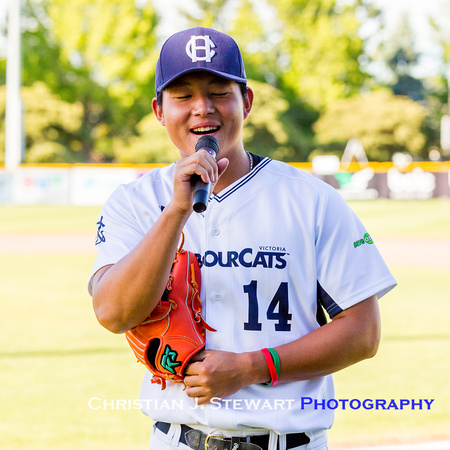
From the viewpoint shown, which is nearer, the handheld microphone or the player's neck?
the handheld microphone

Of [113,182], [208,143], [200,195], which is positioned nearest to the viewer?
[200,195]

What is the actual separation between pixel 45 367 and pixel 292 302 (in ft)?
15.1

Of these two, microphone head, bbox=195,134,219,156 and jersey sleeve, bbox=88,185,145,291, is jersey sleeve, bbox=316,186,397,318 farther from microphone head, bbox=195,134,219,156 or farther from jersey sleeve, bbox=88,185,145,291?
jersey sleeve, bbox=88,185,145,291

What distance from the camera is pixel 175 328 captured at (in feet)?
6.06

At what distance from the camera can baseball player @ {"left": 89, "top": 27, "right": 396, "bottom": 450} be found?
1.80 m

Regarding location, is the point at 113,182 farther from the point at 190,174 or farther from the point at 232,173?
the point at 190,174

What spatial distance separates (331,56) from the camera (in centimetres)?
4497

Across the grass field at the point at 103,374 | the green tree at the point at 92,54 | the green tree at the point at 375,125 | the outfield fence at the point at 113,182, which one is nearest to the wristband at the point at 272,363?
the grass field at the point at 103,374

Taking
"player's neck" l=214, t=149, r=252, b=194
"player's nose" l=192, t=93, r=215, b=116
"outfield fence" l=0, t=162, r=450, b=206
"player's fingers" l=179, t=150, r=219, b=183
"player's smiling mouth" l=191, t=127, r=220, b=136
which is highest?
"outfield fence" l=0, t=162, r=450, b=206

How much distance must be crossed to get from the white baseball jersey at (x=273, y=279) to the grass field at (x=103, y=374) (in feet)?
5.05

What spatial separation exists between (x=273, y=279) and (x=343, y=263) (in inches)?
7.8

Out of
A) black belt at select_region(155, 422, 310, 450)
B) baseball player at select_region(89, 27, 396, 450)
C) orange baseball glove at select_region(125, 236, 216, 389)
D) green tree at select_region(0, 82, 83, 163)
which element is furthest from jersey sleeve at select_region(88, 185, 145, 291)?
green tree at select_region(0, 82, 83, 163)

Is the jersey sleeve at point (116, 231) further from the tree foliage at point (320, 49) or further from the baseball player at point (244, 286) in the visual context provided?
the tree foliage at point (320, 49)

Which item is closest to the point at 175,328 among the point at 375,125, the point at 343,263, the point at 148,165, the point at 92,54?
the point at 343,263
